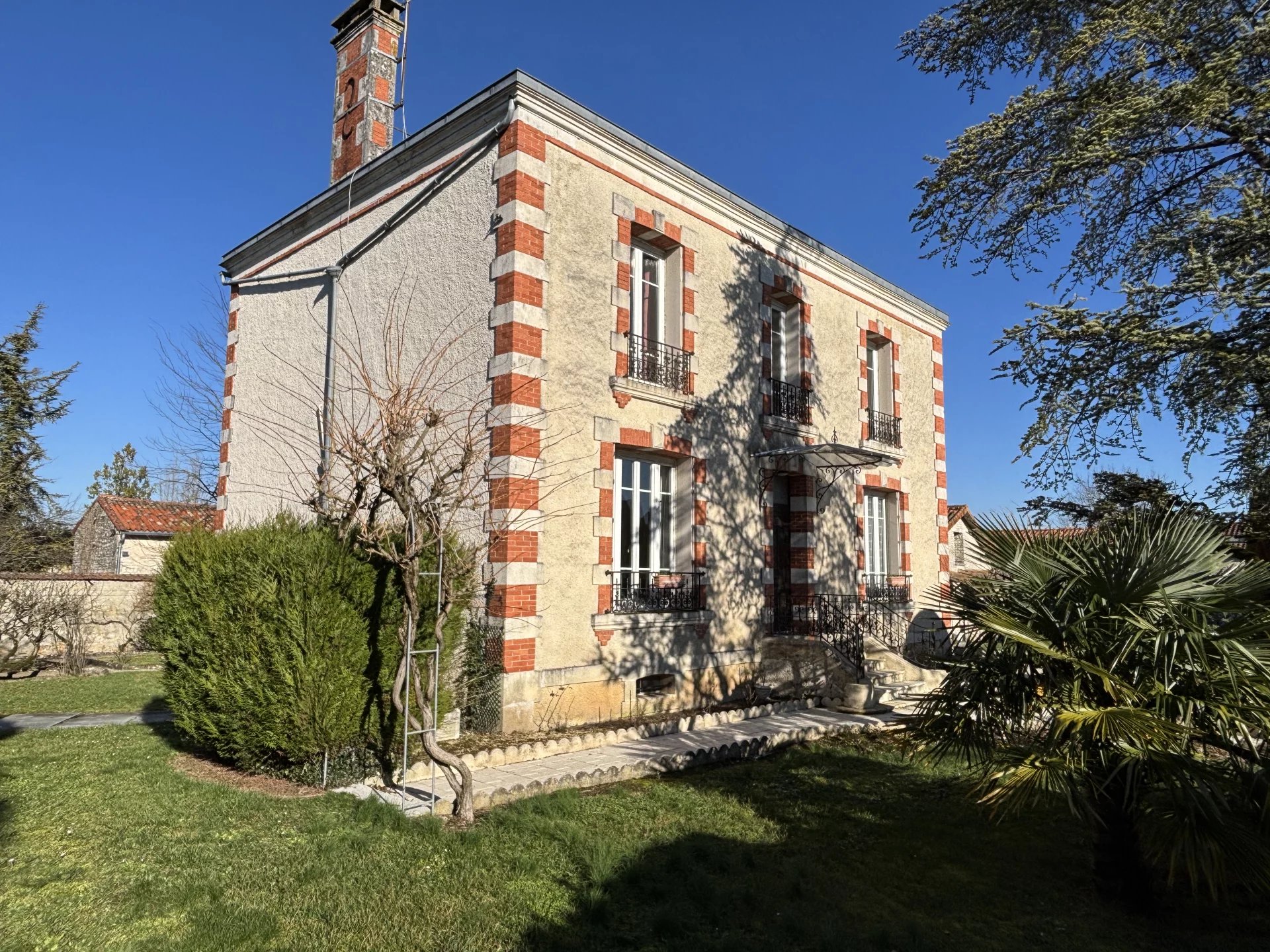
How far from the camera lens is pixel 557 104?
9.55 meters

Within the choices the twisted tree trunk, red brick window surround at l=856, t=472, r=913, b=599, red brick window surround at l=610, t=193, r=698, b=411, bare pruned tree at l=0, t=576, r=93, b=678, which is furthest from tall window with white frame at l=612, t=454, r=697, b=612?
bare pruned tree at l=0, t=576, r=93, b=678

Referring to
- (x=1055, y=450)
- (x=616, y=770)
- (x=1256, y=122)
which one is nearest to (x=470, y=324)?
(x=616, y=770)

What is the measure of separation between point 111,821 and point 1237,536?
402 inches

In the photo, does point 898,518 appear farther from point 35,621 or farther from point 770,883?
point 35,621

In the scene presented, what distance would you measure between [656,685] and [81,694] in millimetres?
9329

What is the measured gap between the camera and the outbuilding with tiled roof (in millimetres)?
24766

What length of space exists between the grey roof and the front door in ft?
13.6

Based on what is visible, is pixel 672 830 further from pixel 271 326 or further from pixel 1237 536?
pixel 271 326

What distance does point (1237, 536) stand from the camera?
8.08 m

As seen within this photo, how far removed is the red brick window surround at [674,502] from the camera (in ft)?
31.4

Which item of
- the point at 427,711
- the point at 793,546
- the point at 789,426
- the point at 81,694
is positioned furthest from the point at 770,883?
the point at 81,694

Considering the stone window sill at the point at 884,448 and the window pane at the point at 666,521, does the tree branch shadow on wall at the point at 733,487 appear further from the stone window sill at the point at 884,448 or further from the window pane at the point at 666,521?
the stone window sill at the point at 884,448

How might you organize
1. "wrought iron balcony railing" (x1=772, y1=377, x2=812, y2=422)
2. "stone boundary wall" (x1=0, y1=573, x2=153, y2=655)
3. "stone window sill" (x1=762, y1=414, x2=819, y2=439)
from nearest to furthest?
"stone window sill" (x1=762, y1=414, x2=819, y2=439), "wrought iron balcony railing" (x1=772, y1=377, x2=812, y2=422), "stone boundary wall" (x1=0, y1=573, x2=153, y2=655)

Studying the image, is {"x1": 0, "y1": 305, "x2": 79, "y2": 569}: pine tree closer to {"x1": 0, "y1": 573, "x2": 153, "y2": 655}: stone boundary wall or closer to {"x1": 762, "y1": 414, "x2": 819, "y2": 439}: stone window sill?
{"x1": 0, "y1": 573, "x2": 153, "y2": 655}: stone boundary wall
